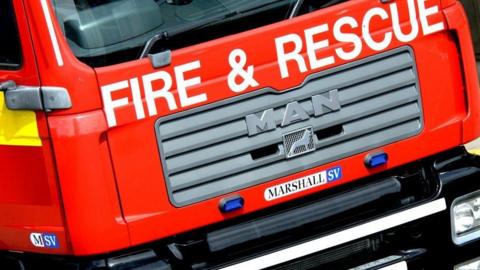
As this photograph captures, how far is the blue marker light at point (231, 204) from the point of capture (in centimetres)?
421

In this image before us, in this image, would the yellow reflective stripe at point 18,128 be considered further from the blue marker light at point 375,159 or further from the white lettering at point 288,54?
the blue marker light at point 375,159

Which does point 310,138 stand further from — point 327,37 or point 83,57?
point 83,57

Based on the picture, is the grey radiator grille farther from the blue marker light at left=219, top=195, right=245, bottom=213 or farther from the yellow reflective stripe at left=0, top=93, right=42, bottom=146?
the yellow reflective stripe at left=0, top=93, right=42, bottom=146

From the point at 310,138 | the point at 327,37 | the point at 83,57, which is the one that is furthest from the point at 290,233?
the point at 83,57

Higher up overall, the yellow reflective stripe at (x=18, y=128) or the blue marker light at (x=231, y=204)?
the yellow reflective stripe at (x=18, y=128)

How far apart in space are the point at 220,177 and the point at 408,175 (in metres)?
1.04

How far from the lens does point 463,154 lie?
4.81m

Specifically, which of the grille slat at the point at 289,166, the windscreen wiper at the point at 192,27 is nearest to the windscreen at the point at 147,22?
the windscreen wiper at the point at 192,27

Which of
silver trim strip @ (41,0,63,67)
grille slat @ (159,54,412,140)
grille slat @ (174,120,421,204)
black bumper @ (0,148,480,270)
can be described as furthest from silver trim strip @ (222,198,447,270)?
silver trim strip @ (41,0,63,67)

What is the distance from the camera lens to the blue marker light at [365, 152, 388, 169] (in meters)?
4.50

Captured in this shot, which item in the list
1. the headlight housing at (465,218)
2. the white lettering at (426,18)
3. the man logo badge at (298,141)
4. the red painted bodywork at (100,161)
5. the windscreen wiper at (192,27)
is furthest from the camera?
the headlight housing at (465,218)

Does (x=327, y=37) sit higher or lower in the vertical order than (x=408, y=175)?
higher

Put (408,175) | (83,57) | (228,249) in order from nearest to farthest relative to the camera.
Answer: (83,57) < (228,249) < (408,175)

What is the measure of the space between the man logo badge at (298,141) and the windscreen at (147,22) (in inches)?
20.0
